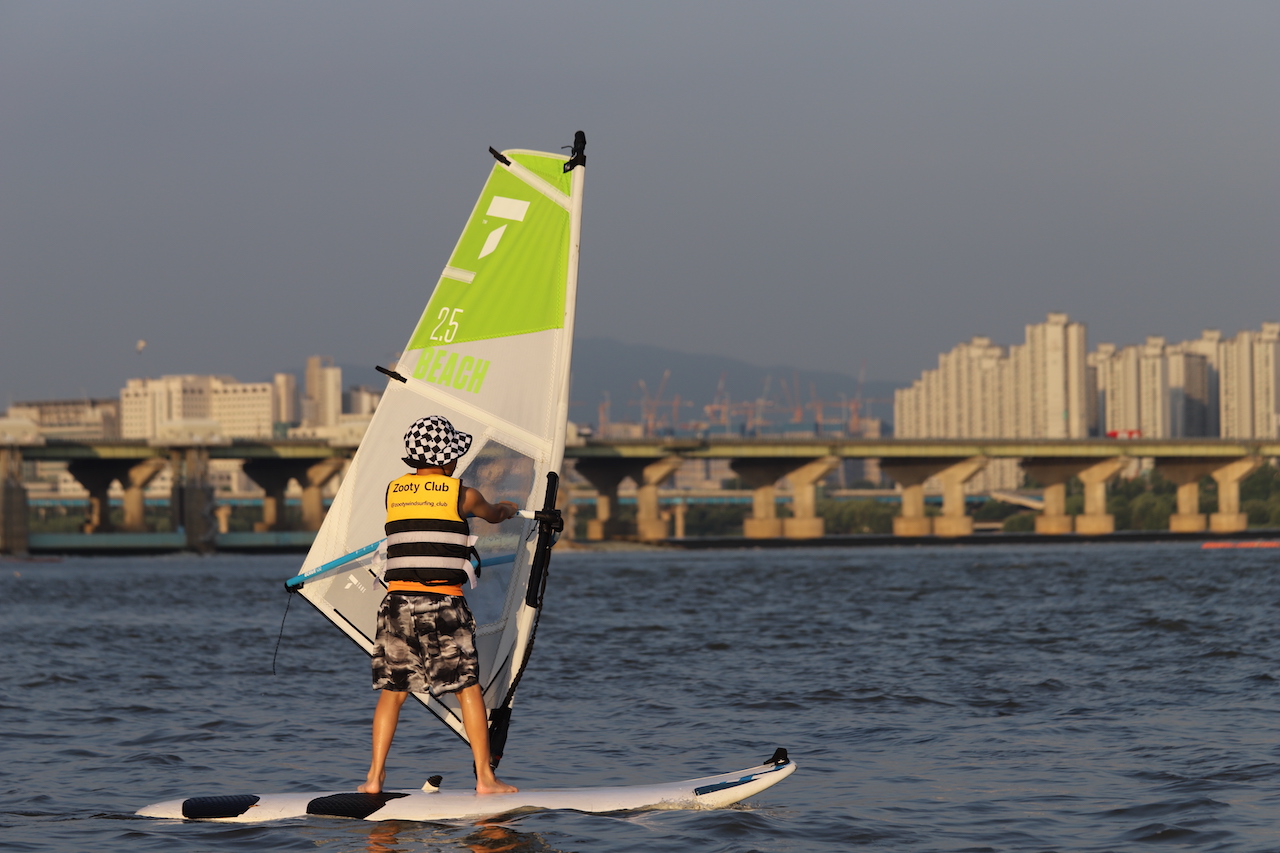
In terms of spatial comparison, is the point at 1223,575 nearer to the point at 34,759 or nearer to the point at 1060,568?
the point at 1060,568

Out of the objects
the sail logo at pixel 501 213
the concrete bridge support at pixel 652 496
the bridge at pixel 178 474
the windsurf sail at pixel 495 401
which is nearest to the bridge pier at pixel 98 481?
the bridge at pixel 178 474

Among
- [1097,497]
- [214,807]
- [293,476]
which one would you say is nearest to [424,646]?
[214,807]

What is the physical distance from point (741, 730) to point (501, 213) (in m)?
5.43

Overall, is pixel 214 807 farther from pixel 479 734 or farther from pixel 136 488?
Answer: pixel 136 488

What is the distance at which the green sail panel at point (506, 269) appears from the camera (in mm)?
9977

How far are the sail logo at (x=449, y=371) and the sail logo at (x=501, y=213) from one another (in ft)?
2.41

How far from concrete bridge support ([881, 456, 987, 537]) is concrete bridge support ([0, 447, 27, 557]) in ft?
199

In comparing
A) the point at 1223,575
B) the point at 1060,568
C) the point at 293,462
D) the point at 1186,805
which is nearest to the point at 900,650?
the point at 1186,805

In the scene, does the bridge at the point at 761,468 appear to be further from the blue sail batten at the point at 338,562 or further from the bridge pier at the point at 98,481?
the blue sail batten at the point at 338,562

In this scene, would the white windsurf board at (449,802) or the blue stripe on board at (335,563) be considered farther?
the blue stripe on board at (335,563)

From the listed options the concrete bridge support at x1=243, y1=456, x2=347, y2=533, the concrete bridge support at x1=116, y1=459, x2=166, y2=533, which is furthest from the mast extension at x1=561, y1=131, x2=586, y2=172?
the concrete bridge support at x1=116, y1=459, x2=166, y2=533

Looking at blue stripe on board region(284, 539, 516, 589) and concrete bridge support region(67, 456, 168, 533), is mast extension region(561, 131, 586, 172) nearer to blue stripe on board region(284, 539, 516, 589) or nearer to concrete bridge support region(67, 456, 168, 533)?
blue stripe on board region(284, 539, 516, 589)

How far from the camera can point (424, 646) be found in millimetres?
8719

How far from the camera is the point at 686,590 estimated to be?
42.7 metres
